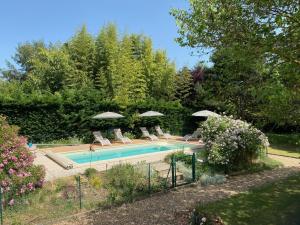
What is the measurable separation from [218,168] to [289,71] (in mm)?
7691

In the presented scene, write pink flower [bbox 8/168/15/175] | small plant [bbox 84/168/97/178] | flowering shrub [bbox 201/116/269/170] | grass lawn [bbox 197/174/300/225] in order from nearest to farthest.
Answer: grass lawn [bbox 197/174/300/225]
pink flower [bbox 8/168/15/175]
small plant [bbox 84/168/97/178]
flowering shrub [bbox 201/116/269/170]

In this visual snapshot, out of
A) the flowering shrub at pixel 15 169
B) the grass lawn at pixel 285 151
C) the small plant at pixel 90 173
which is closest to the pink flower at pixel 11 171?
the flowering shrub at pixel 15 169

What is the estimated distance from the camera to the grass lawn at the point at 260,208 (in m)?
7.16

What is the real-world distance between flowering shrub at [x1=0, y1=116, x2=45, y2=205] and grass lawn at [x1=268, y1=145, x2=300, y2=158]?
41.2ft

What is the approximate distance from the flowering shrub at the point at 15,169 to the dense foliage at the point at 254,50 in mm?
5641

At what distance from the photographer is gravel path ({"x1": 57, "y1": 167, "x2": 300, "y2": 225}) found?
7.18 meters

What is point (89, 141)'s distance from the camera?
19469 millimetres

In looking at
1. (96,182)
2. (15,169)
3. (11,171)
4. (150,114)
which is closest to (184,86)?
(150,114)

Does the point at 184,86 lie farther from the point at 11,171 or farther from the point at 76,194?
the point at 11,171

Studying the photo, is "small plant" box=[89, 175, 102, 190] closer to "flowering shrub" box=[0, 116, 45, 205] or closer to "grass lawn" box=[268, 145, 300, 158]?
"flowering shrub" box=[0, 116, 45, 205]

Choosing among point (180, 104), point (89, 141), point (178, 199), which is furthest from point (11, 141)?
point (180, 104)

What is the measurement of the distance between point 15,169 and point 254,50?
7233 mm

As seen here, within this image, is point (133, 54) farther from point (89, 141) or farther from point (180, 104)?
point (89, 141)

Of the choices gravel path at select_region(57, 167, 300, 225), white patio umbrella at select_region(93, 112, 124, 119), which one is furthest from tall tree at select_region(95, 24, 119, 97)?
gravel path at select_region(57, 167, 300, 225)
